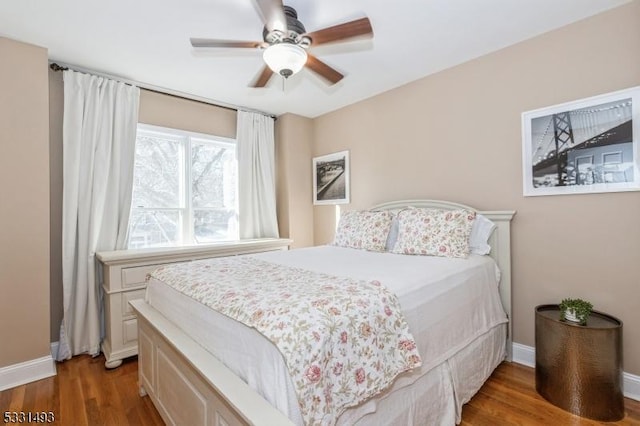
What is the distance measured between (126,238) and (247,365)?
7.63ft

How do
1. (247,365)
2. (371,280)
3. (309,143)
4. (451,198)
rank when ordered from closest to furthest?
1. (247,365)
2. (371,280)
3. (451,198)
4. (309,143)

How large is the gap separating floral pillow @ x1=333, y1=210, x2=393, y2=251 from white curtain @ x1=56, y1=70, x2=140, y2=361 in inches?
80.9

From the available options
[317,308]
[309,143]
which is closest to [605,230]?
[317,308]

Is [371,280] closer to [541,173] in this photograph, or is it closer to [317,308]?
[317,308]

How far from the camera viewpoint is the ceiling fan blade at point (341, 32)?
1593 millimetres

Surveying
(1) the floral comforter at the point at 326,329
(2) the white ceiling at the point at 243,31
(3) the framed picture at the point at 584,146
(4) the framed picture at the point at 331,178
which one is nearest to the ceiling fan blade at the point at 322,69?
(2) the white ceiling at the point at 243,31

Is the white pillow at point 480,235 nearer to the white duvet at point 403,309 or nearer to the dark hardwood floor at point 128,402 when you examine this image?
the white duvet at point 403,309

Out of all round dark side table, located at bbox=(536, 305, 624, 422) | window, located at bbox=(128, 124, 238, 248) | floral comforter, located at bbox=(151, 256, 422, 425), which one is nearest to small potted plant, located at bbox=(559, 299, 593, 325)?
round dark side table, located at bbox=(536, 305, 624, 422)

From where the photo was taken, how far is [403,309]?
1424 millimetres

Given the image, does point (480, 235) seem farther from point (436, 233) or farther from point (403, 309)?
point (403, 309)

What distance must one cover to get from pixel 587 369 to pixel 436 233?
1133mm

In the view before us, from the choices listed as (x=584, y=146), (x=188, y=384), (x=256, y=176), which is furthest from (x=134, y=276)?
(x=584, y=146)

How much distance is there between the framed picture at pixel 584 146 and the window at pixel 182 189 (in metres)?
3.05

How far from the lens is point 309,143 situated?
165 inches
